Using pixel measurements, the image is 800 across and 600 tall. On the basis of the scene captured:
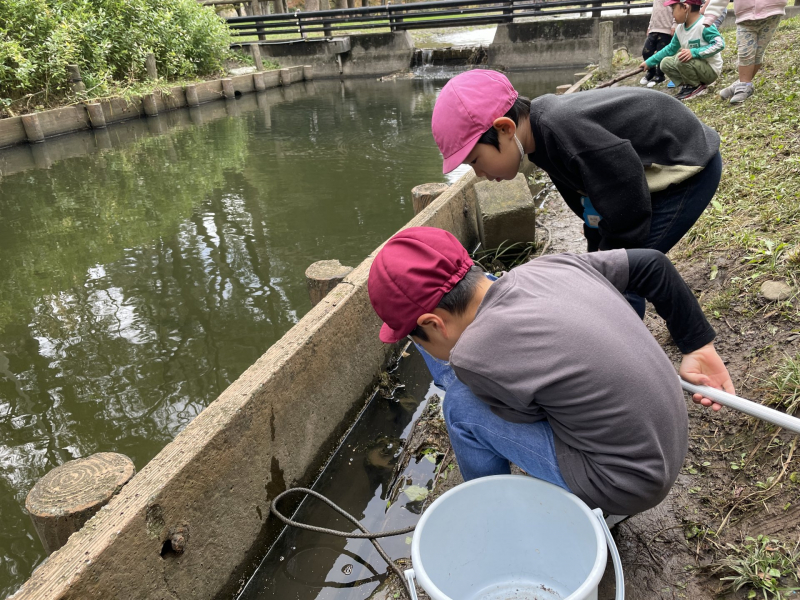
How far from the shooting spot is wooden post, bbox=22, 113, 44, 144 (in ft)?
31.5

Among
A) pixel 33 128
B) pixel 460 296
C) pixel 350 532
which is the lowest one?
pixel 350 532

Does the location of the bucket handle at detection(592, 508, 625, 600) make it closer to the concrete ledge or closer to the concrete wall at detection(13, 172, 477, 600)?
the concrete wall at detection(13, 172, 477, 600)

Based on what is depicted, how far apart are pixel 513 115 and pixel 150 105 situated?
1189 cm

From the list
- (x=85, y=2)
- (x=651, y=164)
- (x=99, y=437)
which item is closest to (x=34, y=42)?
(x=85, y=2)

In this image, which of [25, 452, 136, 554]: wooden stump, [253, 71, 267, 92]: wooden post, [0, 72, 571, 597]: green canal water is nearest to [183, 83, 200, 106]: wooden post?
[253, 71, 267, 92]: wooden post

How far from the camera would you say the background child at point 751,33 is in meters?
5.08

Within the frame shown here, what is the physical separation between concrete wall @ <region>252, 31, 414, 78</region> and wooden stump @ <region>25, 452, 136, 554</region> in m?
18.4

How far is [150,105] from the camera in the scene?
11984mm

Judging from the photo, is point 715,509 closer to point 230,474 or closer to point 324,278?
point 230,474

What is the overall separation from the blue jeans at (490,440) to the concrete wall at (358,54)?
18.3 m

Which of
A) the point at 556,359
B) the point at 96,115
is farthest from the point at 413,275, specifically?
the point at 96,115

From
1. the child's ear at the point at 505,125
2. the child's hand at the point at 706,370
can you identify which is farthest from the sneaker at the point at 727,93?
the child's hand at the point at 706,370

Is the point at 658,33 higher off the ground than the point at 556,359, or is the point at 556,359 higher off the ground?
the point at 658,33

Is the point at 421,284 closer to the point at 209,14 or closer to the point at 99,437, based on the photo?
the point at 99,437
